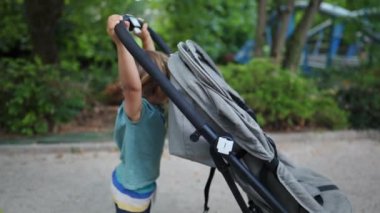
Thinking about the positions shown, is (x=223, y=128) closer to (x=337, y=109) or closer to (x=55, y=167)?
(x=55, y=167)

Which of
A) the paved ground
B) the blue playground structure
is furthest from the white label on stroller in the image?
the blue playground structure

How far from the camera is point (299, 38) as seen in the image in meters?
8.12

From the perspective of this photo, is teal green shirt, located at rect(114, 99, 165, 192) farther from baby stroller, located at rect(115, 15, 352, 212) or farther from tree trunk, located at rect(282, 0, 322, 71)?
tree trunk, located at rect(282, 0, 322, 71)

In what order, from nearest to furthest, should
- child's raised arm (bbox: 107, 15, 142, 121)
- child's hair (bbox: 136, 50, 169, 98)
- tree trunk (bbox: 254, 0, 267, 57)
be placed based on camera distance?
child's raised arm (bbox: 107, 15, 142, 121), child's hair (bbox: 136, 50, 169, 98), tree trunk (bbox: 254, 0, 267, 57)

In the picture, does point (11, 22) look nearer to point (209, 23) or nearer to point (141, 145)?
point (209, 23)

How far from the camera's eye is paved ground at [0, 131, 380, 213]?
423 centimetres

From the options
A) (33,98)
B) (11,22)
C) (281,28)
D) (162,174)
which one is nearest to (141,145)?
(162,174)

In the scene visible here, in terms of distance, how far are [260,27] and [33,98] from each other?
13.0 feet

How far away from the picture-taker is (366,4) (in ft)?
27.5

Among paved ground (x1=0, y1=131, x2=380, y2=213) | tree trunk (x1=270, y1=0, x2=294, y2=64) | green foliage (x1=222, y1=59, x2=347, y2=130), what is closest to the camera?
paved ground (x1=0, y1=131, x2=380, y2=213)

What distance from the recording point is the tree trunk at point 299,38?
7.92m

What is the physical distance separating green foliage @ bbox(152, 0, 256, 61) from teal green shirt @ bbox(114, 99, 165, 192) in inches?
219

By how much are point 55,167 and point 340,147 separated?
3.42 metres

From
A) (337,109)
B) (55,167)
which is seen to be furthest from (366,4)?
(55,167)
